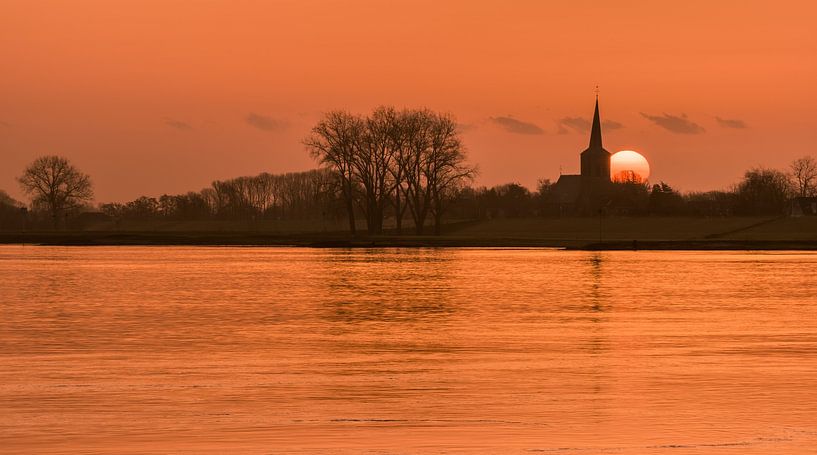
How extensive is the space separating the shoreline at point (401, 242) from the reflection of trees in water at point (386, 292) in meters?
46.1

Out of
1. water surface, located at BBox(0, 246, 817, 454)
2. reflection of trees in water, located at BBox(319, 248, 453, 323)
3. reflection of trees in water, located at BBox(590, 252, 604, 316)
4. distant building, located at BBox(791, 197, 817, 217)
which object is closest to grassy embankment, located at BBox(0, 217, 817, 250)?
distant building, located at BBox(791, 197, 817, 217)

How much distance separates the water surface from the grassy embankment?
74839 millimetres

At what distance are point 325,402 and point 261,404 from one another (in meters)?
0.91

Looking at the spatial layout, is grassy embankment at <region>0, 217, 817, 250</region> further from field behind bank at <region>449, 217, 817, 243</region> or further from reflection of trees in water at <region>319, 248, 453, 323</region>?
reflection of trees in water at <region>319, 248, 453, 323</region>

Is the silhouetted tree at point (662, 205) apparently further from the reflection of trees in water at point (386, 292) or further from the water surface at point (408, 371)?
the water surface at point (408, 371)

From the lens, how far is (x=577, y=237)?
136250 mm

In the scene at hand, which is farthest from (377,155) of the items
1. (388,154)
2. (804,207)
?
(804,207)

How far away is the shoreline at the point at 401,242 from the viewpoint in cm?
10875

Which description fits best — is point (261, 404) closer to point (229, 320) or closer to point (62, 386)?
point (62, 386)

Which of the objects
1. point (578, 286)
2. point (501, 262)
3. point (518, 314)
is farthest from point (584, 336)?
point (501, 262)

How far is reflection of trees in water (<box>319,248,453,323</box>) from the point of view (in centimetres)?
3350

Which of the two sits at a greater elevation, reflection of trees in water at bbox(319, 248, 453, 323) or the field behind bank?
the field behind bank

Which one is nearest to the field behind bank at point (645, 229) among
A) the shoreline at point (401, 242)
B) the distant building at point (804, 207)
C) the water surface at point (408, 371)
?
the shoreline at point (401, 242)

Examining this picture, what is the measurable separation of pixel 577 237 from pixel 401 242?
24407mm
